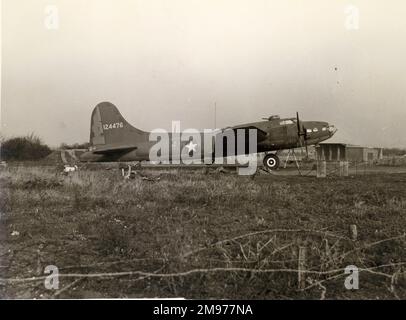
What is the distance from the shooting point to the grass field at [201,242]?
4.61 metres

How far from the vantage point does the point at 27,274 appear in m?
4.95

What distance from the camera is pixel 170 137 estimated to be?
2095 centimetres

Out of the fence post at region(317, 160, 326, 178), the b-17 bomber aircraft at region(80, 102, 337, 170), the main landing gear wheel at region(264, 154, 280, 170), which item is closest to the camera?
the fence post at region(317, 160, 326, 178)

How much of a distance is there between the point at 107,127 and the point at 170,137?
132 inches

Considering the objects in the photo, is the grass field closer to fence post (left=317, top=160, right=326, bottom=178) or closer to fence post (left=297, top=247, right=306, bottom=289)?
fence post (left=297, top=247, right=306, bottom=289)

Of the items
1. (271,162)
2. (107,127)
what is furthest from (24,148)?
(271,162)

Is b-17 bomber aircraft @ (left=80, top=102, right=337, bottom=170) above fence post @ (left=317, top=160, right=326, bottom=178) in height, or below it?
above

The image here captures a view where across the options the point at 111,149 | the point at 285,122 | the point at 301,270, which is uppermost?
the point at 285,122

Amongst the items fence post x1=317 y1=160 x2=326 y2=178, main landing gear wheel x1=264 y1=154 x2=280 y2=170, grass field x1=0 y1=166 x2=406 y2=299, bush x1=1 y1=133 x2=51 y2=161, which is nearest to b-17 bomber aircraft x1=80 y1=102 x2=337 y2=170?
main landing gear wheel x1=264 y1=154 x2=280 y2=170

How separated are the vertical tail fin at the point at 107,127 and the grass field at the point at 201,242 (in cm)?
911

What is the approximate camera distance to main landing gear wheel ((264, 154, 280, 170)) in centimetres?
1952

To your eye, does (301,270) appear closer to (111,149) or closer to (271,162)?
(271,162)

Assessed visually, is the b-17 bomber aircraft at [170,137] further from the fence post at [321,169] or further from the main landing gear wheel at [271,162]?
the fence post at [321,169]
